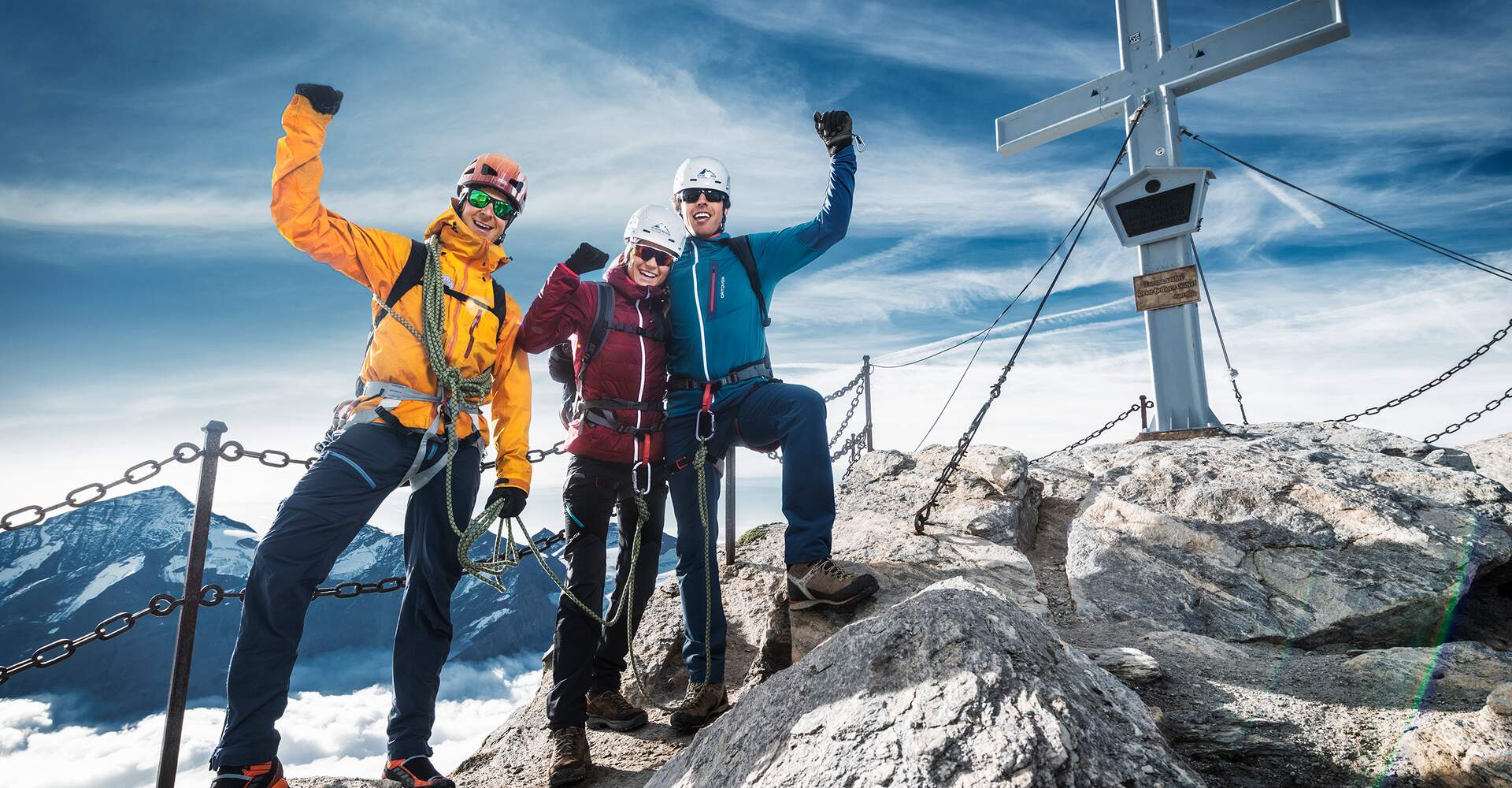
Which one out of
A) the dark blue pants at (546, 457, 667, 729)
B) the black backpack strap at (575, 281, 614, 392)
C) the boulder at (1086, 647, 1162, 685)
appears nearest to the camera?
the boulder at (1086, 647, 1162, 685)

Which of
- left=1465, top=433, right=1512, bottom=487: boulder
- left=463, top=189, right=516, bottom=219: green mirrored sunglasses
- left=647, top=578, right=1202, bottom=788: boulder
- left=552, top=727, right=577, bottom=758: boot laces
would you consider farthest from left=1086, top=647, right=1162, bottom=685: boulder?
left=1465, top=433, right=1512, bottom=487: boulder

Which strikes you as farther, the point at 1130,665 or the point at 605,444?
the point at 605,444

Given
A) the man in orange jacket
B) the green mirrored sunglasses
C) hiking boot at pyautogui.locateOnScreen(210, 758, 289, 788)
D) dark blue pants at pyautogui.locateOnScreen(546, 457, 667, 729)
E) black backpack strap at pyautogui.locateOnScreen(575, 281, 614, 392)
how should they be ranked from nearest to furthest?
hiking boot at pyautogui.locateOnScreen(210, 758, 289, 788), the man in orange jacket, dark blue pants at pyautogui.locateOnScreen(546, 457, 667, 729), the green mirrored sunglasses, black backpack strap at pyautogui.locateOnScreen(575, 281, 614, 392)

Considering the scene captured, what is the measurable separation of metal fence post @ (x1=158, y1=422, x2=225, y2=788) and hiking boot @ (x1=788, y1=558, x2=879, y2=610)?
103 inches

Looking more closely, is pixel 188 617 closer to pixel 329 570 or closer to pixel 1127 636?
pixel 329 570

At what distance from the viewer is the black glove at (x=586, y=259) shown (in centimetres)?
407

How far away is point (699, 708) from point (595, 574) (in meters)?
0.82

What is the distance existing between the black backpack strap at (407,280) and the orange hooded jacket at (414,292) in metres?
0.02

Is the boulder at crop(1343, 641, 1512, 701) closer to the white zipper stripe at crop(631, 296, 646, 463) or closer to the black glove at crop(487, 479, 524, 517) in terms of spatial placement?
the white zipper stripe at crop(631, 296, 646, 463)

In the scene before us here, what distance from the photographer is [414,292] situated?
341 cm

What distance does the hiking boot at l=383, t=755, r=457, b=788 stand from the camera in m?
3.13

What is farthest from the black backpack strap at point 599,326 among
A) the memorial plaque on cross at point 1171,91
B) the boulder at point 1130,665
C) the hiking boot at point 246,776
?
the memorial plaque on cross at point 1171,91

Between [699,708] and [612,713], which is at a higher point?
[699,708]

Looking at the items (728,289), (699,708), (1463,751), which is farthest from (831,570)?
(1463,751)
